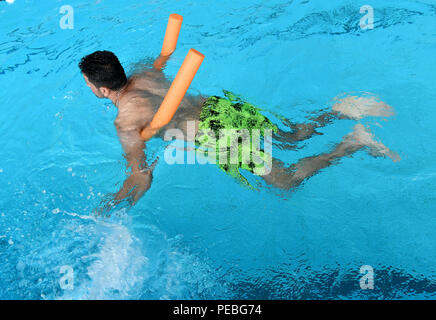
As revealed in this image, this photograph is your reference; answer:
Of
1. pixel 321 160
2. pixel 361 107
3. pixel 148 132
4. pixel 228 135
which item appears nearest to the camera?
pixel 148 132

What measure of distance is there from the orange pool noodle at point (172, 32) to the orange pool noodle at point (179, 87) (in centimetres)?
86

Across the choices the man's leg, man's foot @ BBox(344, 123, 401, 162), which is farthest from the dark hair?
Result: man's foot @ BBox(344, 123, 401, 162)

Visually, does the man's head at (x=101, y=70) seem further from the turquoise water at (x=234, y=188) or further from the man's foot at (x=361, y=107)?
the man's foot at (x=361, y=107)

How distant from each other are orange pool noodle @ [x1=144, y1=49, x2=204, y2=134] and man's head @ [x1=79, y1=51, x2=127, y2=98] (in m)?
0.52

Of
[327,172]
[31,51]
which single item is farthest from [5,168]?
[327,172]

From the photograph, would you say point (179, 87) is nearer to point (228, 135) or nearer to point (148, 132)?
point (148, 132)

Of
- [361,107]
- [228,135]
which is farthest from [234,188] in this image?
[361,107]

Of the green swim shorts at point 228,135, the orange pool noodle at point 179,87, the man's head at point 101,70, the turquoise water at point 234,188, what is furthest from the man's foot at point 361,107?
the man's head at point 101,70

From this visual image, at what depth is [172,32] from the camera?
117 inches

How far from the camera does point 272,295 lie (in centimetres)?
243

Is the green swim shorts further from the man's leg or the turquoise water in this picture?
the turquoise water

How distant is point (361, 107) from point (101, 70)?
2.25 metres

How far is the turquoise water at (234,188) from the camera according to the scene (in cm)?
254

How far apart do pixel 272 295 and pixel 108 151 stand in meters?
2.02
